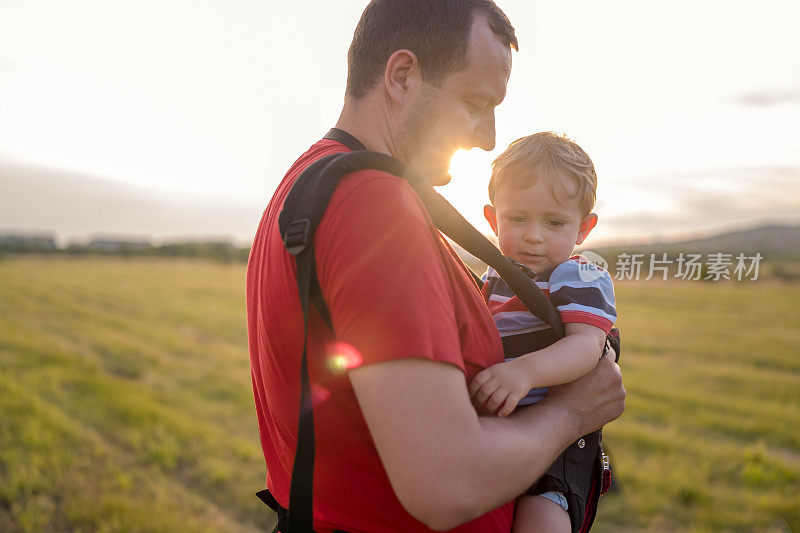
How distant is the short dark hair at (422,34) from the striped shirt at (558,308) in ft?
3.02

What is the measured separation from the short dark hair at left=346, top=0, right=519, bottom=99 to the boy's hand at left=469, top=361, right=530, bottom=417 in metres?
0.95

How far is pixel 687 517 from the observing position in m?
6.78

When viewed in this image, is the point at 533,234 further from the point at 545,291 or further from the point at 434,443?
the point at 434,443

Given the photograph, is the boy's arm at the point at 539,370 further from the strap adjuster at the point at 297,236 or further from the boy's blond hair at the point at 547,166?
the boy's blond hair at the point at 547,166

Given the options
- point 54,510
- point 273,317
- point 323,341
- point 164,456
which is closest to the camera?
point 323,341

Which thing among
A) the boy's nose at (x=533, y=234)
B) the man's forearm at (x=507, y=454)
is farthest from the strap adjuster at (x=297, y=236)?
the boy's nose at (x=533, y=234)

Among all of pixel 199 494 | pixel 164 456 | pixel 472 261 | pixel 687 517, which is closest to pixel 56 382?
pixel 164 456

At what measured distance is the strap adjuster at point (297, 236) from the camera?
143 centimetres

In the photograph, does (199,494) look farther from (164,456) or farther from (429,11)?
(429,11)

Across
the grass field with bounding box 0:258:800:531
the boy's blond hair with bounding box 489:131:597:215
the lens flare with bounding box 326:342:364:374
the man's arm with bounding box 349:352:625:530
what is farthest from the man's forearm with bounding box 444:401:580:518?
the grass field with bounding box 0:258:800:531

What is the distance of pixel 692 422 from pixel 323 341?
413 inches

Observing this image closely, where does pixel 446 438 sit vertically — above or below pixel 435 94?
below

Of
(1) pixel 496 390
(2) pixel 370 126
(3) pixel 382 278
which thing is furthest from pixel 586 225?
(3) pixel 382 278

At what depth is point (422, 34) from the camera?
6.36 feet
